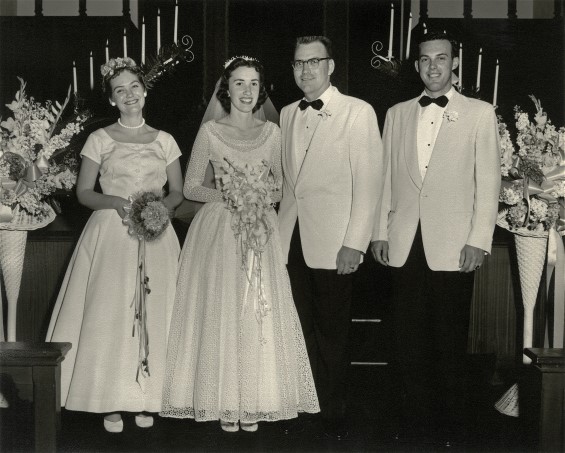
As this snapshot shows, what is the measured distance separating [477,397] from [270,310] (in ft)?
5.29

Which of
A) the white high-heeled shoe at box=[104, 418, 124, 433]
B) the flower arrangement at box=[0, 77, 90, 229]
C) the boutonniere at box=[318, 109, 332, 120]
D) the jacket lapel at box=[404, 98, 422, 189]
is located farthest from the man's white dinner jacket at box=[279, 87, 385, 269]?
the flower arrangement at box=[0, 77, 90, 229]

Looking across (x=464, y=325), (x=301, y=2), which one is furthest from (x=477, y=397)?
(x=301, y=2)

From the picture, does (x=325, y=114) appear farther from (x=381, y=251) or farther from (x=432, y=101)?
(x=381, y=251)

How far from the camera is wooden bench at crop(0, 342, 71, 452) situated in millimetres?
3010

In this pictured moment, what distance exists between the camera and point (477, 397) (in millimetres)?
4449

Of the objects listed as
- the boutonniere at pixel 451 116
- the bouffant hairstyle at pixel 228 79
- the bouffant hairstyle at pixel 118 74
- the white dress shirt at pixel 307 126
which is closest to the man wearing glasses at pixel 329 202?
the white dress shirt at pixel 307 126

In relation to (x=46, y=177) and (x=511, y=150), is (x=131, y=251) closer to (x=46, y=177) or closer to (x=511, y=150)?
(x=46, y=177)

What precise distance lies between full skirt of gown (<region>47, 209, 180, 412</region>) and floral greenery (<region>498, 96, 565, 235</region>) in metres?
1.95

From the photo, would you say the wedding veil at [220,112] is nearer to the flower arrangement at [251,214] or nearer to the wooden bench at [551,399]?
the flower arrangement at [251,214]

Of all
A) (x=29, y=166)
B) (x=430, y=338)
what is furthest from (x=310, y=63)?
(x=29, y=166)

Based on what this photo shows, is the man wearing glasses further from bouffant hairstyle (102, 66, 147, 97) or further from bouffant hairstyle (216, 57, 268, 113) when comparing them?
bouffant hairstyle (102, 66, 147, 97)

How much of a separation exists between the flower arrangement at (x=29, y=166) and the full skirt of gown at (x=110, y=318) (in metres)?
0.63

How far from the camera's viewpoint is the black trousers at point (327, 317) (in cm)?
366

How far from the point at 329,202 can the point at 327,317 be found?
0.57 meters
